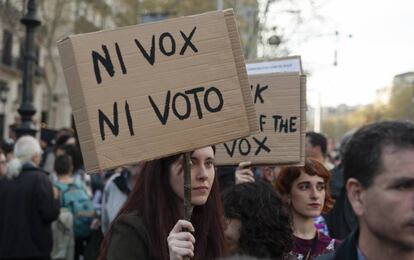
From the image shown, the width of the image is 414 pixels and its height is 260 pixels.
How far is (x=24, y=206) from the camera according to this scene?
6555mm

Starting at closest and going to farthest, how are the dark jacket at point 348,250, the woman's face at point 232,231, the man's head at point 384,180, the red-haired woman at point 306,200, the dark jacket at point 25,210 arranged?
the man's head at point 384,180 → the dark jacket at point 348,250 → the woman's face at point 232,231 → the red-haired woman at point 306,200 → the dark jacket at point 25,210

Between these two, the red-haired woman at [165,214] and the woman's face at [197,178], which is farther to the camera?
the woman's face at [197,178]

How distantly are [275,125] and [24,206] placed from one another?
3087 mm

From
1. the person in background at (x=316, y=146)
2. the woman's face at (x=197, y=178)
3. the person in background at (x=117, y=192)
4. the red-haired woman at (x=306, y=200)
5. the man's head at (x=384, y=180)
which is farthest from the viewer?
the person in background at (x=316, y=146)

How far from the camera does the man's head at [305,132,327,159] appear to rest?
22.6ft

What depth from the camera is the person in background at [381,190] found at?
2.20 meters

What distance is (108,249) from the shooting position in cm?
298

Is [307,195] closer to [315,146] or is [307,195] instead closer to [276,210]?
[276,210]

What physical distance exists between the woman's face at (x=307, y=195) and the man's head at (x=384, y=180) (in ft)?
5.88

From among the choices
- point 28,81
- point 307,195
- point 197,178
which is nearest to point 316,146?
point 307,195

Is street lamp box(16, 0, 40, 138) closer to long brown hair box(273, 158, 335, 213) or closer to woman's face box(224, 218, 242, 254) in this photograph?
long brown hair box(273, 158, 335, 213)

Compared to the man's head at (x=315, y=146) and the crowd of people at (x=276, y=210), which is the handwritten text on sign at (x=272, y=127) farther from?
the man's head at (x=315, y=146)

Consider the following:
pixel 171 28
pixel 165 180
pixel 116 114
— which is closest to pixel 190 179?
pixel 165 180

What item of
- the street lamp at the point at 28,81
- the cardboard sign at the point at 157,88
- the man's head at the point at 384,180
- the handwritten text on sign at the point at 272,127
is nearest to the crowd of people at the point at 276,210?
the man's head at the point at 384,180
